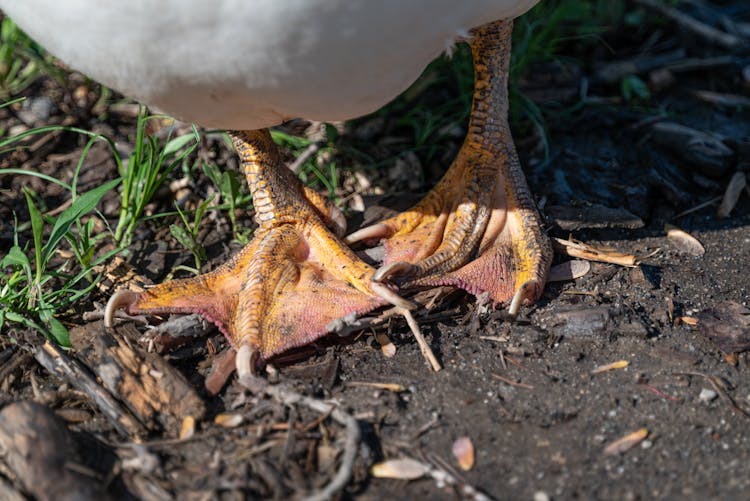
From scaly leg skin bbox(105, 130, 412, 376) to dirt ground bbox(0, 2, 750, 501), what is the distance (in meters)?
0.10

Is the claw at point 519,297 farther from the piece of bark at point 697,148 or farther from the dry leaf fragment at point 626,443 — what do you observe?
the piece of bark at point 697,148

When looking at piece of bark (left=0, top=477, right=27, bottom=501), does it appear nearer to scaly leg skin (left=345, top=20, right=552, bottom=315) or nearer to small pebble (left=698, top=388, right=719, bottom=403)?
scaly leg skin (left=345, top=20, right=552, bottom=315)

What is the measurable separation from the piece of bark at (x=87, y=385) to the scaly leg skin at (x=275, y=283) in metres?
0.19

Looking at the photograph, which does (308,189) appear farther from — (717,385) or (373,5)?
(717,385)

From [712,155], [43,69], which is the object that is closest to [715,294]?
[712,155]

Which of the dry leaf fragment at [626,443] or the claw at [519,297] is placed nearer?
the dry leaf fragment at [626,443]

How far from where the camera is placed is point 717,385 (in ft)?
7.97

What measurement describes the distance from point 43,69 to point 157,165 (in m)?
1.34

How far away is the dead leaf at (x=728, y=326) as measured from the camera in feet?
8.45

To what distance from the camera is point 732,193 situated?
3.39 metres

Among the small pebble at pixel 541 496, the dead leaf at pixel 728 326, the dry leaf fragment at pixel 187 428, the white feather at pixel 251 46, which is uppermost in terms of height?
the white feather at pixel 251 46

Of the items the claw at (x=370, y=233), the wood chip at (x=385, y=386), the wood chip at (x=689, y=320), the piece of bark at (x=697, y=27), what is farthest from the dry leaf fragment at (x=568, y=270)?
A: the piece of bark at (x=697, y=27)

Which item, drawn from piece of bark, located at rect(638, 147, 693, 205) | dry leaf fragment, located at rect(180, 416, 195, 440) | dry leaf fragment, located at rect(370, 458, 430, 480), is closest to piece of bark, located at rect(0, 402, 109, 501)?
dry leaf fragment, located at rect(180, 416, 195, 440)

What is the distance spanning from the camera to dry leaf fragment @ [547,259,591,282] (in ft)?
9.55
